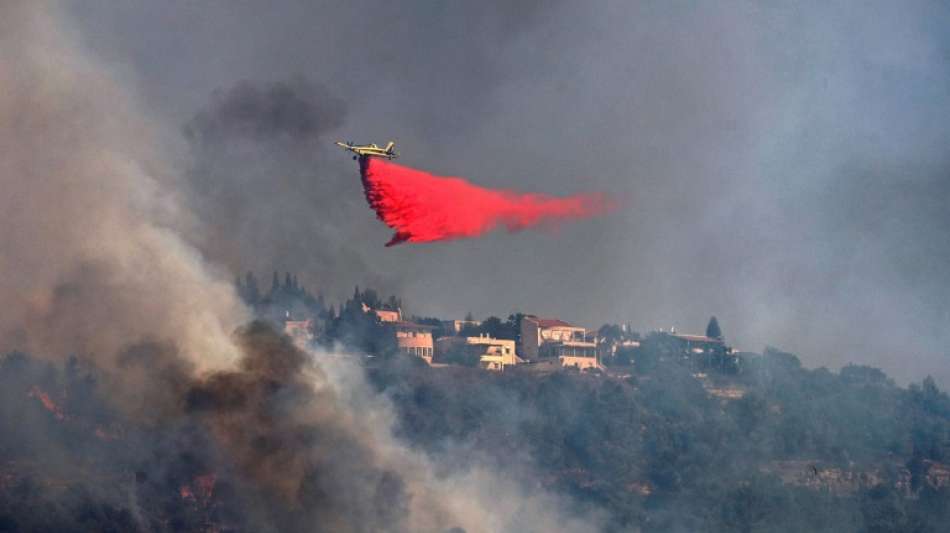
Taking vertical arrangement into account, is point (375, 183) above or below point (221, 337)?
above

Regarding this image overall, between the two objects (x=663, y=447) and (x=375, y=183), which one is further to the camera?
(x=663, y=447)

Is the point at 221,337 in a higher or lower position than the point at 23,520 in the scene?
higher

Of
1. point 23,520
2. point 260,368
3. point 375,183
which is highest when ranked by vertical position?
point 375,183

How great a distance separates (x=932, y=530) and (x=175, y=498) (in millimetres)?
69430

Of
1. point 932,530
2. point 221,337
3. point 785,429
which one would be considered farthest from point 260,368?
point 785,429

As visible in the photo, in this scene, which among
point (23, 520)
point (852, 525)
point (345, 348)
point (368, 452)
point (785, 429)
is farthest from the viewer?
point (785, 429)

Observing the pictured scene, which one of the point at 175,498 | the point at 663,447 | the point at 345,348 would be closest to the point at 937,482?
the point at 663,447

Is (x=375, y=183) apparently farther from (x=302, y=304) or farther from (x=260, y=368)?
(x=302, y=304)

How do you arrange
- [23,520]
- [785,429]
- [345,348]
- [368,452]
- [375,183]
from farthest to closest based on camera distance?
[785,429], [345,348], [23,520], [368,452], [375,183]

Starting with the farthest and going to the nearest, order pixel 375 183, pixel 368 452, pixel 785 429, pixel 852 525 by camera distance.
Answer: pixel 785 429, pixel 852 525, pixel 368 452, pixel 375 183

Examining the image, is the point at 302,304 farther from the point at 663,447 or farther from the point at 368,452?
the point at 368,452

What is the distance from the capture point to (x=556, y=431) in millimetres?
187625

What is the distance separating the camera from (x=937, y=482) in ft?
644

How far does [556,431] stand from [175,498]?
2000 inches
